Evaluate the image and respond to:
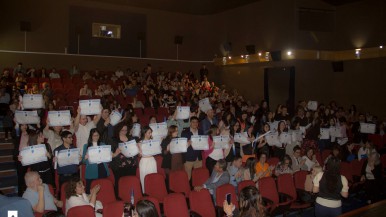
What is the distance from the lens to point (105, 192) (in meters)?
5.61

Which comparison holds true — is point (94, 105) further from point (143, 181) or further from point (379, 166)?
point (379, 166)

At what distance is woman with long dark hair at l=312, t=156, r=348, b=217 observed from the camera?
4.50 m

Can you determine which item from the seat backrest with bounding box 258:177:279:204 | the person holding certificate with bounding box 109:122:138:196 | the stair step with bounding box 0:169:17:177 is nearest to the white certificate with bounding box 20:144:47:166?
the person holding certificate with bounding box 109:122:138:196

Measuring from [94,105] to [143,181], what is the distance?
1.95 meters

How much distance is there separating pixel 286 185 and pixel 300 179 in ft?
1.77

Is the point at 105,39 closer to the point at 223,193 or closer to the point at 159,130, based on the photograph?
the point at 159,130

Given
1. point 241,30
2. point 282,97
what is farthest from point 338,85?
point 241,30

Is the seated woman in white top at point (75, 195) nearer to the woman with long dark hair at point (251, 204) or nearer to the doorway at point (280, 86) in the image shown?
the woman with long dark hair at point (251, 204)

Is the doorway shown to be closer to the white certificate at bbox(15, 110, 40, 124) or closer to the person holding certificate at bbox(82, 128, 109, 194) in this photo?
the person holding certificate at bbox(82, 128, 109, 194)

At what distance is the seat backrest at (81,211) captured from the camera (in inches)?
173

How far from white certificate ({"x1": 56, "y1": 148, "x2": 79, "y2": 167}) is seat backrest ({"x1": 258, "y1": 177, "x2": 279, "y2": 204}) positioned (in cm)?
330

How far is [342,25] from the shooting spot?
16.0m

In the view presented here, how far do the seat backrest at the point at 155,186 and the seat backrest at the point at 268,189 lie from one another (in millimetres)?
1785

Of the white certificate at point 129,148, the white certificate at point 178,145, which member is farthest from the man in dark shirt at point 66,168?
the white certificate at point 178,145
